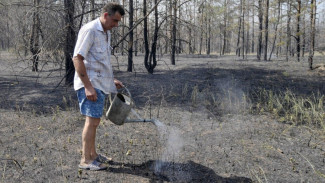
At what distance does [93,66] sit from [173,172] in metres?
1.39

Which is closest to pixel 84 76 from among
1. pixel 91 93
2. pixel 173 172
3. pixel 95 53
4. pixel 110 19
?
pixel 91 93

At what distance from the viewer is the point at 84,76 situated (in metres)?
2.61

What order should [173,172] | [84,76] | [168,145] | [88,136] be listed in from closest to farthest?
[84,76] < [88,136] < [173,172] < [168,145]

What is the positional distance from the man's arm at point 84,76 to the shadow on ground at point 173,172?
2.93 feet

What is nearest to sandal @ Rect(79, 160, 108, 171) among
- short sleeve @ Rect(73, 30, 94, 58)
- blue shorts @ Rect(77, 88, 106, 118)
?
blue shorts @ Rect(77, 88, 106, 118)

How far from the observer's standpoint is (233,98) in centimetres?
612

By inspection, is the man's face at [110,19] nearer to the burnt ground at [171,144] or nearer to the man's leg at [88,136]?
the man's leg at [88,136]

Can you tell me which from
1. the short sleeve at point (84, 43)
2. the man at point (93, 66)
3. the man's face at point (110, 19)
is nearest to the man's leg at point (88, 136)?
the man at point (93, 66)

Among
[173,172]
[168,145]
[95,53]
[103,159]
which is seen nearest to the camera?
[95,53]

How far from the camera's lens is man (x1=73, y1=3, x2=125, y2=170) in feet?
8.60

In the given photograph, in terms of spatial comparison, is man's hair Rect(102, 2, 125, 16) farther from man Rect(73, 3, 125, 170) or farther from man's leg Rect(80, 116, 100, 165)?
man's leg Rect(80, 116, 100, 165)

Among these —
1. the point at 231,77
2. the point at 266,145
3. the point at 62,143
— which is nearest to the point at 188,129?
the point at 266,145

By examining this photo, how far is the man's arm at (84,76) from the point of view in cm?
260

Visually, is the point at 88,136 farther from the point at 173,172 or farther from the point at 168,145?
the point at 168,145
